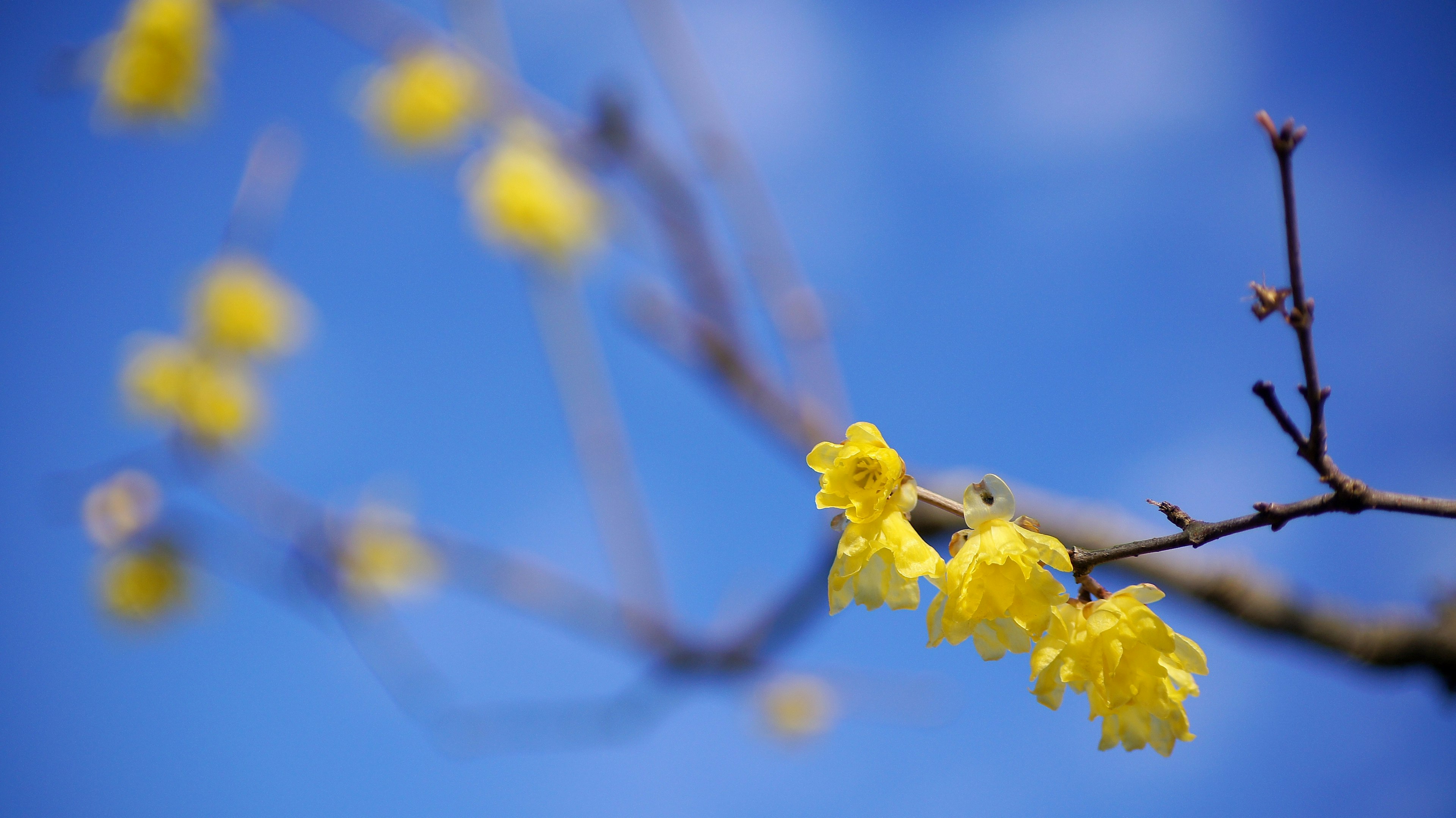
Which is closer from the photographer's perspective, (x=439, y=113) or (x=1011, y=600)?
(x=1011, y=600)

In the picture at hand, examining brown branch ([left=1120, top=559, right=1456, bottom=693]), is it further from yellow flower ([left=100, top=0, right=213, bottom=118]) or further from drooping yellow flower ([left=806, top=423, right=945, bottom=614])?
yellow flower ([left=100, top=0, right=213, bottom=118])

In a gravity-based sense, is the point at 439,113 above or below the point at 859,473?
above

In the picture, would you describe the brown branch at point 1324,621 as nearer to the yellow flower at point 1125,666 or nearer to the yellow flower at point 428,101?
the yellow flower at point 1125,666

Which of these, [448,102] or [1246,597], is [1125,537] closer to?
[1246,597]

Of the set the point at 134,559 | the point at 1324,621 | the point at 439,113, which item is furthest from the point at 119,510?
the point at 1324,621

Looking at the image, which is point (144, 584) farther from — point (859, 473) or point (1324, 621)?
point (1324, 621)

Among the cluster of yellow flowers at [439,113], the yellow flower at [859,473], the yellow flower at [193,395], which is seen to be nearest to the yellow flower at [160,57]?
the cluster of yellow flowers at [439,113]

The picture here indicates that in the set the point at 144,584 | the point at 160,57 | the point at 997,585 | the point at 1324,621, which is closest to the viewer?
the point at 997,585
